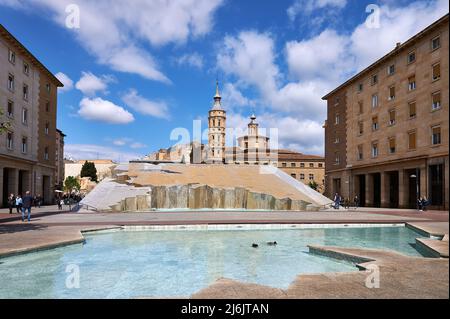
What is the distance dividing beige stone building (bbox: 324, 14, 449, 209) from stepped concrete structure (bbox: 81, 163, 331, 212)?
31.6 ft

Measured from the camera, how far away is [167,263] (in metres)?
11.2

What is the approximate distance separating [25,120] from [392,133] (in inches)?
1657

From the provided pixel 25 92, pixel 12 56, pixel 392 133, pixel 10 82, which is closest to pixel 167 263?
pixel 392 133

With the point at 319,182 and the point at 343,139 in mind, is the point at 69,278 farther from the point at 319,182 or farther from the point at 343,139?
the point at 319,182

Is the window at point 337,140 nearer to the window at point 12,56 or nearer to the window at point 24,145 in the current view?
the window at point 24,145

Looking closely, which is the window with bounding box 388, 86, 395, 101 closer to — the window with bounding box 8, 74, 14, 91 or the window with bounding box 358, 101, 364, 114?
the window with bounding box 358, 101, 364, 114

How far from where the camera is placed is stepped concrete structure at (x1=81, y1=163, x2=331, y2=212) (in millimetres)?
34188

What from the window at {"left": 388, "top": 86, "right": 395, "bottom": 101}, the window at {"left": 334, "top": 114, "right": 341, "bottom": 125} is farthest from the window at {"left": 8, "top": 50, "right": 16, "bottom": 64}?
the window at {"left": 334, "top": 114, "right": 341, "bottom": 125}

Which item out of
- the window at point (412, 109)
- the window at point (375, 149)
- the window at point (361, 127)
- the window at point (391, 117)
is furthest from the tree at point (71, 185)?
the window at point (412, 109)

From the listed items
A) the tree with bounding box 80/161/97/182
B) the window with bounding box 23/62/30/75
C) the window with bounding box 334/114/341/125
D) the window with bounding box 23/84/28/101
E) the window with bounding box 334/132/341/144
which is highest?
the window with bounding box 23/62/30/75

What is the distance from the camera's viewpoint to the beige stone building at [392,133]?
3284cm
